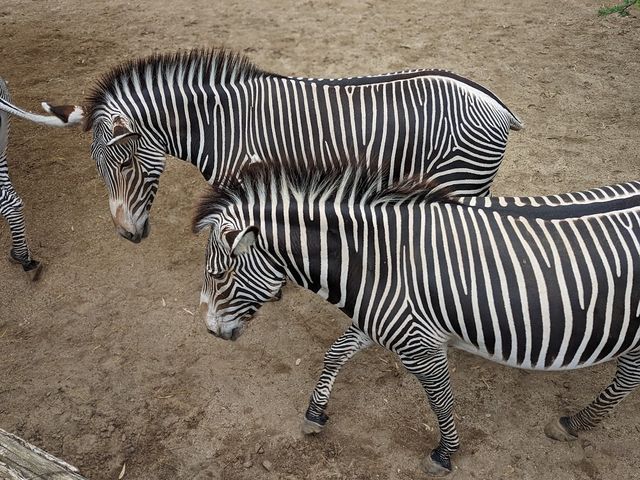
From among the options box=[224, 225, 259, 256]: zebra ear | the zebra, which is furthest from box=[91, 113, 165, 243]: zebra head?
box=[224, 225, 259, 256]: zebra ear

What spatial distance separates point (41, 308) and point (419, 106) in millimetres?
4463

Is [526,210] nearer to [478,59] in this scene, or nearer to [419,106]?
[419,106]

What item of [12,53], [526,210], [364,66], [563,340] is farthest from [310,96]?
[12,53]

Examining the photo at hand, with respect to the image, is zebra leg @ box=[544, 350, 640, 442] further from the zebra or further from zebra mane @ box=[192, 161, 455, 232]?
the zebra

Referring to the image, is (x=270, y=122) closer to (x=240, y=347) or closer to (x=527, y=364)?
(x=240, y=347)

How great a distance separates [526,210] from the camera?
11.5 ft

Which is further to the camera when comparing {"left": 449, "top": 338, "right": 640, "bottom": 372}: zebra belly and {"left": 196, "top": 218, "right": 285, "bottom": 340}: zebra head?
{"left": 449, "top": 338, "right": 640, "bottom": 372}: zebra belly

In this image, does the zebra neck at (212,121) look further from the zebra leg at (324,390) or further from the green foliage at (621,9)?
the green foliage at (621,9)

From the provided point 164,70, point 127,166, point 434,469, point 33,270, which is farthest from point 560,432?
point 33,270

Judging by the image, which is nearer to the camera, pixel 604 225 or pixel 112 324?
pixel 604 225

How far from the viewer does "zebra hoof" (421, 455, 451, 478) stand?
13.9 feet

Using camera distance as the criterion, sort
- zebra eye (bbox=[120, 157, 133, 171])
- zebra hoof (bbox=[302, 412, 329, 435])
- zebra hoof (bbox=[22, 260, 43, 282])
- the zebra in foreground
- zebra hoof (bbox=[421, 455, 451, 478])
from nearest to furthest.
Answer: the zebra in foreground < zebra hoof (bbox=[421, 455, 451, 478]) < zebra hoof (bbox=[302, 412, 329, 435]) < zebra eye (bbox=[120, 157, 133, 171]) < zebra hoof (bbox=[22, 260, 43, 282])

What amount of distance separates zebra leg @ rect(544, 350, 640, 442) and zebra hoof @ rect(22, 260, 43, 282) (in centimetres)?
545

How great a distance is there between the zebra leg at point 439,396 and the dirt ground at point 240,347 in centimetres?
17
